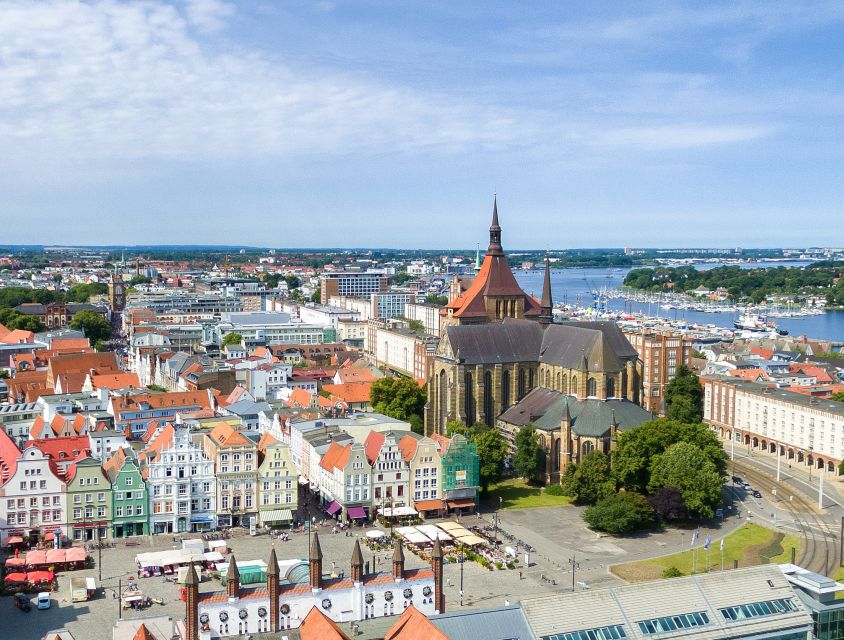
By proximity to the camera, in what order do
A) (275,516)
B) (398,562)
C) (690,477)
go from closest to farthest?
(398,562) → (275,516) → (690,477)

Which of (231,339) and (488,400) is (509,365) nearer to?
(488,400)

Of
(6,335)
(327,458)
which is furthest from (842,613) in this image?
(6,335)

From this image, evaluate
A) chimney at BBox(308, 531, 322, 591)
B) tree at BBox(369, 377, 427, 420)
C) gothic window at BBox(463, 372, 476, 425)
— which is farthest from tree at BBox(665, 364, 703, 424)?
chimney at BBox(308, 531, 322, 591)

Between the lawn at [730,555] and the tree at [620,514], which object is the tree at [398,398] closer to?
the tree at [620,514]

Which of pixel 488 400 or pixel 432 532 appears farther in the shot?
pixel 488 400

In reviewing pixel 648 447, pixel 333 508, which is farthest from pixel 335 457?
pixel 648 447

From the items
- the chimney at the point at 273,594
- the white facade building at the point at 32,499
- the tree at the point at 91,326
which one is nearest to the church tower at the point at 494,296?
the white facade building at the point at 32,499
